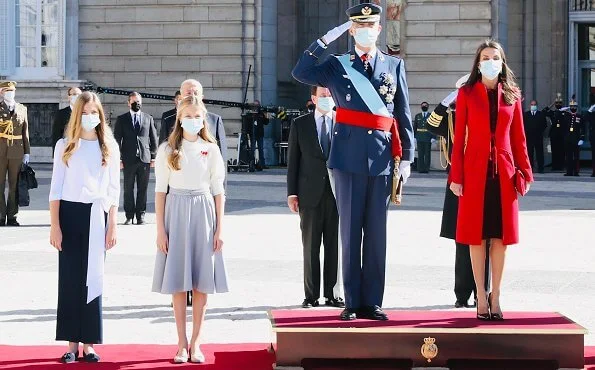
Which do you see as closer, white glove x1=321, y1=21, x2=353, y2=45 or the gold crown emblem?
the gold crown emblem

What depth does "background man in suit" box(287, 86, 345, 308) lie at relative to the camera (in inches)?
424

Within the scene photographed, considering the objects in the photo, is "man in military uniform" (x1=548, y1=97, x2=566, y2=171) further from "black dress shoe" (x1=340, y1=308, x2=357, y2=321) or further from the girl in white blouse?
the girl in white blouse

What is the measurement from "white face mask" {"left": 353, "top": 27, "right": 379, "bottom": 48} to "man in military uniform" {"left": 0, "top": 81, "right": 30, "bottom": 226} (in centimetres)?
945

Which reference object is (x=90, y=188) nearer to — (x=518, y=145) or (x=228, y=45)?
(x=518, y=145)

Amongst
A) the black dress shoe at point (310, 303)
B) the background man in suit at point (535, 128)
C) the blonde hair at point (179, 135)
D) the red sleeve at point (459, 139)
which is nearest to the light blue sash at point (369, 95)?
the red sleeve at point (459, 139)

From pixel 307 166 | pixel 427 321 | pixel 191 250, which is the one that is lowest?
pixel 427 321

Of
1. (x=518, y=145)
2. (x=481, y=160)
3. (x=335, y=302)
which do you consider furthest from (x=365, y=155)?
(x=335, y=302)

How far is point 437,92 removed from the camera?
30.2 meters

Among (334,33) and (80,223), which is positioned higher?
(334,33)

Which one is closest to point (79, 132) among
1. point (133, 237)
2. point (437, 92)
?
point (133, 237)

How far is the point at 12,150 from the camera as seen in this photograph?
1738cm

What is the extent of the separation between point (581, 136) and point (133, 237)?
1730 cm

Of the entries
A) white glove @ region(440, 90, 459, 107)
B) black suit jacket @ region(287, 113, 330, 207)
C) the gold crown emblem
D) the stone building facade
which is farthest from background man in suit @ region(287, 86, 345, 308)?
the stone building facade

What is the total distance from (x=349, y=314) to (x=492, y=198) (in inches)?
44.2
